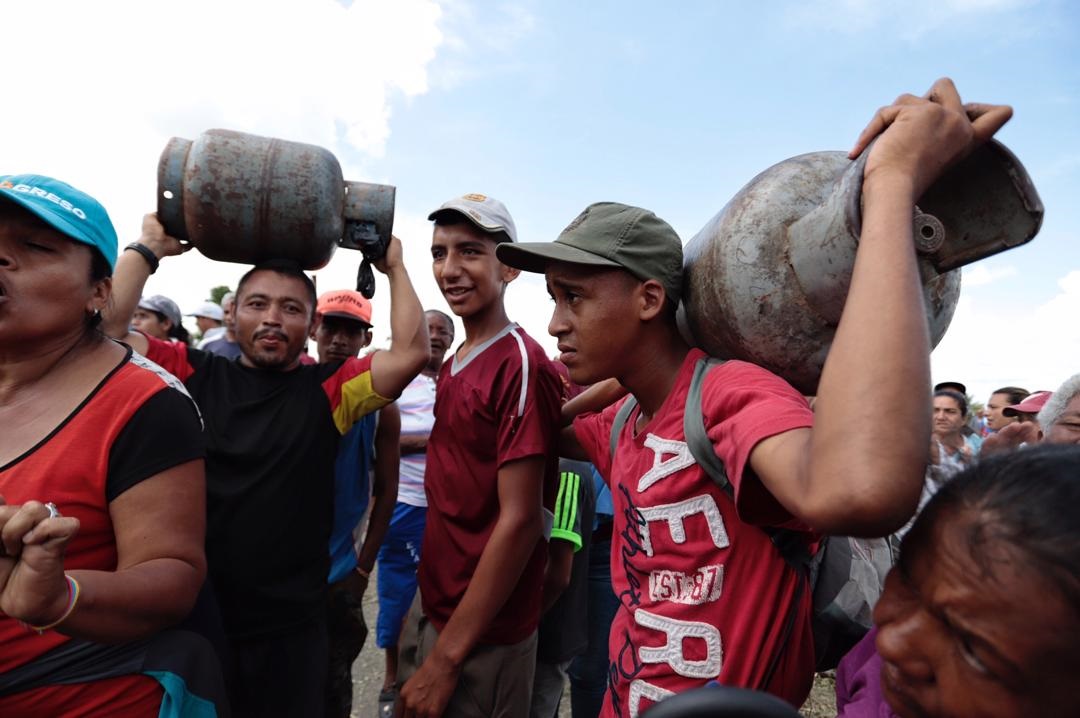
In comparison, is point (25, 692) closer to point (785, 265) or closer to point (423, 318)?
point (423, 318)

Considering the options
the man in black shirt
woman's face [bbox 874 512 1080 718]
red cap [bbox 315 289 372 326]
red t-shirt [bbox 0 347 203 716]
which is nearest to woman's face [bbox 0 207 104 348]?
red t-shirt [bbox 0 347 203 716]

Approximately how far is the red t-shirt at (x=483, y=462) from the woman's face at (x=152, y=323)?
14.4ft

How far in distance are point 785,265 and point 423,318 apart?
178cm

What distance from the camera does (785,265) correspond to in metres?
1.19

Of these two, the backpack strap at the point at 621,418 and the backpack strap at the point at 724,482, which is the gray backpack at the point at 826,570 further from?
the backpack strap at the point at 621,418

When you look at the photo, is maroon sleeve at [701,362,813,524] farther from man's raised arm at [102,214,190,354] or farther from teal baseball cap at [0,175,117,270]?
man's raised arm at [102,214,190,354]

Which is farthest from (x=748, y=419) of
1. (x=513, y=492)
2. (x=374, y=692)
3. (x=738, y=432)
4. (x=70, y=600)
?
(x=374, y=692)

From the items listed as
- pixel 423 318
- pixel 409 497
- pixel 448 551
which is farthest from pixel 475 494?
pixel 409 497

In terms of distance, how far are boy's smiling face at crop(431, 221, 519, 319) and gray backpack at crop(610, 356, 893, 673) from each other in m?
1.28

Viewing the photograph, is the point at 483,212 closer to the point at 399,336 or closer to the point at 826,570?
the point at 399,336

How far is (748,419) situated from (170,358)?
7.69ft

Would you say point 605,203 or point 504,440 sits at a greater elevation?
point 605,203

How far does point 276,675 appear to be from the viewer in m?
2.29

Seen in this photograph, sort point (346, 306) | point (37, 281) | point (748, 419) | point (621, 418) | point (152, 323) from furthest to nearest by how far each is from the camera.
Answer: point (152, 323), point (346, 306), point (621, 418), point (37, 281), point (748, 419)
